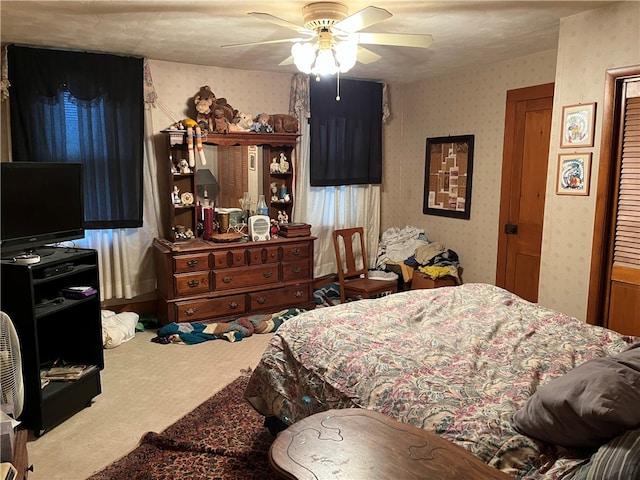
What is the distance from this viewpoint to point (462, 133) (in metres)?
4.88

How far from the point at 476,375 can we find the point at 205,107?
11.2ft

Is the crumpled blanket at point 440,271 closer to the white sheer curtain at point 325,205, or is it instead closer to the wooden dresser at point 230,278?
the white sheer curtain at point 325,205

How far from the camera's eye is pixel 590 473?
1211 mm

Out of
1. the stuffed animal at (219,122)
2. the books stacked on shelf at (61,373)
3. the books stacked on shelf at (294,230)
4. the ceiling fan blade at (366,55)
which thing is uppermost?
the ceiling fan blade at (366,55)

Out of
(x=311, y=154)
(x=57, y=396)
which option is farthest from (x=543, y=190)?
(x=57, y=396)

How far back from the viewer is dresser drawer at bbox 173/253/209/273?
4.04 meters

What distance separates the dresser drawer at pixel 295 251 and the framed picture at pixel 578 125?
2.39 metres

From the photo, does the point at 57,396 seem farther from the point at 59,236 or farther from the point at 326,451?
the point at 326,451

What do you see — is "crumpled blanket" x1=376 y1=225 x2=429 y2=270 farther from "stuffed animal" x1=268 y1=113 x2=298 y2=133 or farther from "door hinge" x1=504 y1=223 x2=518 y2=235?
"stuffed animal" x1=268 y1=113 x2=298 y2=133

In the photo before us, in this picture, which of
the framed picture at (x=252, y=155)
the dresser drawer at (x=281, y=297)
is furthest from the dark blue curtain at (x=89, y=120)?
the dresser drawer at (x=281, y=297)

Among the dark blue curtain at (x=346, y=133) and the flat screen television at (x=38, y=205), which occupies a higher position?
the dark blue curtain at (x=346, y=133)

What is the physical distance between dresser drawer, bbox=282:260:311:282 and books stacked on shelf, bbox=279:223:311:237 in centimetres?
27

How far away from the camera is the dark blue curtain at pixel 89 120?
12.2 feet

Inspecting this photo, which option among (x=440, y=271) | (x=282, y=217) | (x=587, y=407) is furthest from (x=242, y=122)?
(x=587, y=407)
